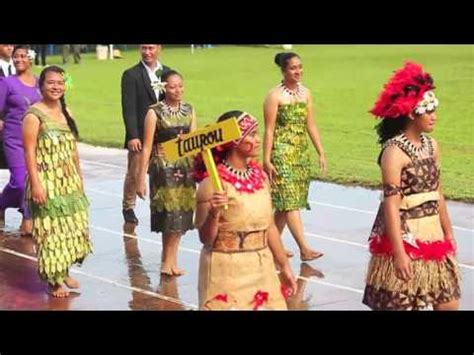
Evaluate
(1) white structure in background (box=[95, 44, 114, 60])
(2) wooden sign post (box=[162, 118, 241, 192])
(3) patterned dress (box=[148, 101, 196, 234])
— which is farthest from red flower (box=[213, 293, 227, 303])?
(1) white structure in background (box=[95, 44, 114, 60])

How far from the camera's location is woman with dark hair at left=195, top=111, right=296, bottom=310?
622 centimetres

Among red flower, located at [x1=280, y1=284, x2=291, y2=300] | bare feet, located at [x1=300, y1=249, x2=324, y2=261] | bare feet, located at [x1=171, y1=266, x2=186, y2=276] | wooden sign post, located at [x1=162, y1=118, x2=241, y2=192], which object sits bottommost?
bare feet, located at [x1=171, y1=266, x2=186, y2=276]

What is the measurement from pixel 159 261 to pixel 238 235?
11.4 feet

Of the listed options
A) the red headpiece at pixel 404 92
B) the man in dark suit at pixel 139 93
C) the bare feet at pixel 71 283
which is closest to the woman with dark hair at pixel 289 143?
the man in dark suit at pixel 139 93

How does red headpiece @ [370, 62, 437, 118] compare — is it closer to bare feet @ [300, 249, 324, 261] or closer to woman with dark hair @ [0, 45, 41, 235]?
bare feet @ [300, 249, 324, 261]

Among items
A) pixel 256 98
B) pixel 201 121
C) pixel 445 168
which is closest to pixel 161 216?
pixel 445 168

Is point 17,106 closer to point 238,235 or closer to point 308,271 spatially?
point 308,271

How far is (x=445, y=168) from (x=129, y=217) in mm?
5106

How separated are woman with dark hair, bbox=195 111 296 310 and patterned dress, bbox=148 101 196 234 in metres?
2.64

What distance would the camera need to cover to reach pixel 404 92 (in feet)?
21.7

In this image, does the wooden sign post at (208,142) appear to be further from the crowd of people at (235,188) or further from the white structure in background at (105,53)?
the white structure in background at (105,53)

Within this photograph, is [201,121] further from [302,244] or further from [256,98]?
[302,244]
